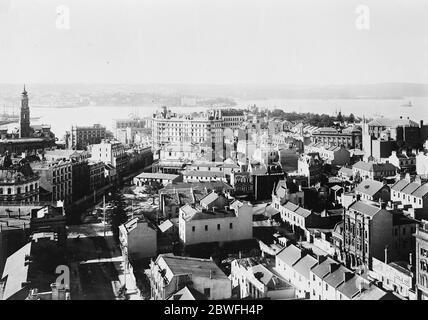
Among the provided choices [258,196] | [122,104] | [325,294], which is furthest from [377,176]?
[122,104]

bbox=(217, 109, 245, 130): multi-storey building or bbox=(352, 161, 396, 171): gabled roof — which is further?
bbox=(217, 109, 245, 130): multi-storey building

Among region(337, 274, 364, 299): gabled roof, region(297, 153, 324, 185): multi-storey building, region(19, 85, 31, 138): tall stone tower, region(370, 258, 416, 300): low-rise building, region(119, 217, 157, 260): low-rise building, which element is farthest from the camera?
region(19, 85, 31, 138): tall stone tower

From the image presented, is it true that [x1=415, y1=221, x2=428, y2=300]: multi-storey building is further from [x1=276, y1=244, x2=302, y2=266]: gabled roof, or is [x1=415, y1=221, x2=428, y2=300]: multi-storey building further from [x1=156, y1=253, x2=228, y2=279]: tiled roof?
[x1=156, y1=253, x2=228, y2=279]: tiled roof

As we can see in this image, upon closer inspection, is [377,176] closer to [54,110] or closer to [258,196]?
[258,196]

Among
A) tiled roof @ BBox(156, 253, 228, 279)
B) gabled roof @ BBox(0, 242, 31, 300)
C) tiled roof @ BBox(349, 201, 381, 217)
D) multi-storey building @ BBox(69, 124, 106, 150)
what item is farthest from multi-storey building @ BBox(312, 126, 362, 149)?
gabled roof @ BBox(0, 242, 31, 300)

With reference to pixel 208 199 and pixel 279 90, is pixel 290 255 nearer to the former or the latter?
pixel 208 199

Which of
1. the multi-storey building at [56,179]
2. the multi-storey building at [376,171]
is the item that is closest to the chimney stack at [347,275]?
the multi-storey building at [376,171]

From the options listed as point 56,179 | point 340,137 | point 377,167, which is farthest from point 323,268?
point 340,137
